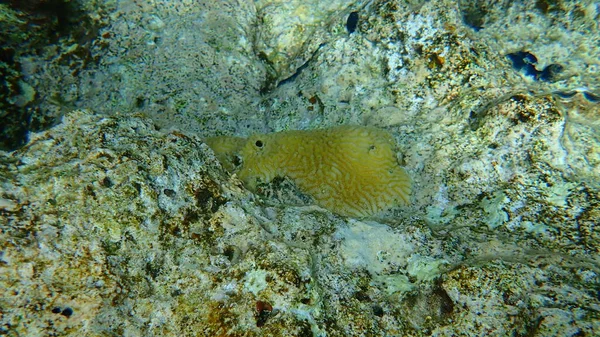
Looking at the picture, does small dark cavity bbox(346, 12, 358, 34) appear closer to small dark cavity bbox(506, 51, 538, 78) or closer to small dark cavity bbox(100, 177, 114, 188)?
small dark cavity bbox(506, 51, 538, 78)

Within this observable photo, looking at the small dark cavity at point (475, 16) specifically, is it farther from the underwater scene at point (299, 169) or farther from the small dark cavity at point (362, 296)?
the small dark cavity at point (362, 296)

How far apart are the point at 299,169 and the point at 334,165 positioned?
337mm

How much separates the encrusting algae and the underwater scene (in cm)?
2

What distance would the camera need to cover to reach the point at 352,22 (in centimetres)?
388

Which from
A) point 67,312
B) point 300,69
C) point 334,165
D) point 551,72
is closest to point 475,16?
point 551,72

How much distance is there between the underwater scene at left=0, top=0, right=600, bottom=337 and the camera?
183cm

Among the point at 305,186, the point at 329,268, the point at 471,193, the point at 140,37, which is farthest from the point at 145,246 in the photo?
the point at 140,37

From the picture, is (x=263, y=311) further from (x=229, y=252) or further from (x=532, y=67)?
(x=532, y=67)

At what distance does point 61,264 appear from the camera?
5.58 feet

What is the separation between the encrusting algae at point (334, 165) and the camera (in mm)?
2986

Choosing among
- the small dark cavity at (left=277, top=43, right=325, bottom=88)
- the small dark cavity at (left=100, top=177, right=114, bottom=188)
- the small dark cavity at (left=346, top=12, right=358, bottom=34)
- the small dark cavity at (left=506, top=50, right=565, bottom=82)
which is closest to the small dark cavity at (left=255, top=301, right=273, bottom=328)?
the small dark cavity at (left=100, top=177, right=114, bottom=188)

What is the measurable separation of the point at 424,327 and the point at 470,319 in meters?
0.27

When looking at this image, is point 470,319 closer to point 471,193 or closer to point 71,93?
point 471,193

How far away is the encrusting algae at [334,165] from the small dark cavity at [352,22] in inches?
54.6
